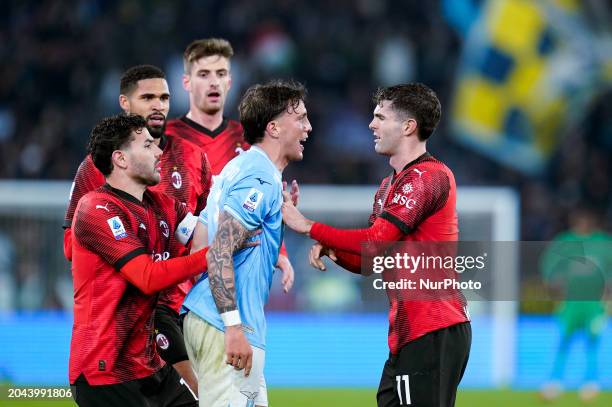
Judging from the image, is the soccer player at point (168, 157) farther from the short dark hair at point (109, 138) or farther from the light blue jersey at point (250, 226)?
the light blue jersey at point (250, 226)

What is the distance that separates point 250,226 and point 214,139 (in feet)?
7.98

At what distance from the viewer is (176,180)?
669cm

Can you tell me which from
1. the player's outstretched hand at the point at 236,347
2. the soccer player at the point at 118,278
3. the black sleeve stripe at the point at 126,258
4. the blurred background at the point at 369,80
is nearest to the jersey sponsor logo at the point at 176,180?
the soccer player at the point at 118,278

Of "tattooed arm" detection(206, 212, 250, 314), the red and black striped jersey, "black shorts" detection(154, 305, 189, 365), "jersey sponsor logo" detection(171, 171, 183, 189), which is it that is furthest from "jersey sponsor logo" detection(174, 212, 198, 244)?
"jersey sponsor logo" detection(171, 171, 183, 189)

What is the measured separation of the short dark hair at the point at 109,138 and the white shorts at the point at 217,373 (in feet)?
3.02

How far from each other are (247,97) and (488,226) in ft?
28.5

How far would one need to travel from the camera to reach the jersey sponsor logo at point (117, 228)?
4.96 m

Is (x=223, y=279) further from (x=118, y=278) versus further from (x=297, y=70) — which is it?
(x=297, y=70)

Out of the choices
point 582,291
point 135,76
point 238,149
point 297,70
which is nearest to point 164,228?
point 135,76

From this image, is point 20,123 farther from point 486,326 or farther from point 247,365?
point 247,365

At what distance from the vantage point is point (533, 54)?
59.7ft

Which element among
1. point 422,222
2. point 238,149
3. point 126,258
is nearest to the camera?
point 126,258

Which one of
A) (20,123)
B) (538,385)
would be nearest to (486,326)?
(538,385)

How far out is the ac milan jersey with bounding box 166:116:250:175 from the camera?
7.11m
